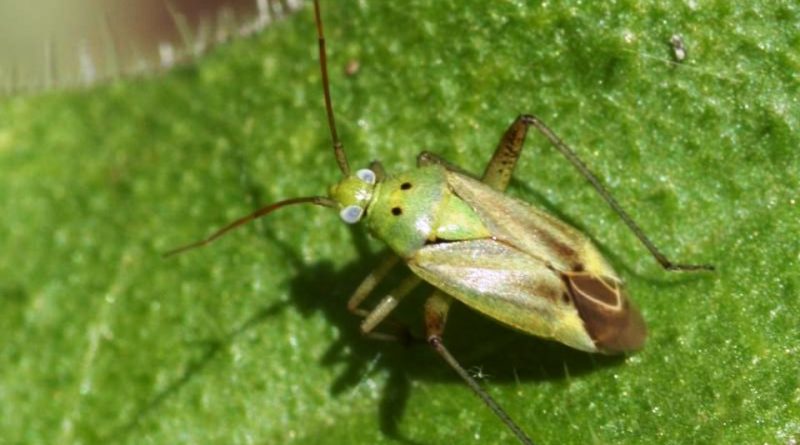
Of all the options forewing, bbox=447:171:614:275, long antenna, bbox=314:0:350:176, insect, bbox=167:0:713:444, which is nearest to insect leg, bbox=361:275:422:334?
insect, bbox=167:0:713:444

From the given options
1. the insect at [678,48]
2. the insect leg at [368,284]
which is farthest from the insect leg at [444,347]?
the insect at [678,48]

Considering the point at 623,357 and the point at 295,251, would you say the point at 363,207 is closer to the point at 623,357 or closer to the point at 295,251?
the point at 295,251

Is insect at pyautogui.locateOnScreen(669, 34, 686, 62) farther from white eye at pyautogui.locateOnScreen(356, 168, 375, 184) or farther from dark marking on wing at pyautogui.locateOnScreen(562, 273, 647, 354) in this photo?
white eye at pyautogui.locateOnScreen(356, 168, 375, 184)

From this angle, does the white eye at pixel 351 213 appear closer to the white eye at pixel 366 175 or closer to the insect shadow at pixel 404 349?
the white eye at pixel 366 175

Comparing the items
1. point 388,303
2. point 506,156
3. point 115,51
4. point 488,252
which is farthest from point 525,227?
point 115,51

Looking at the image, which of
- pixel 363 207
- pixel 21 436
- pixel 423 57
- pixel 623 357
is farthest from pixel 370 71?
pixel 21 436

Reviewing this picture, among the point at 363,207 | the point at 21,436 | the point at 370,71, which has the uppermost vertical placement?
the point at 370,71

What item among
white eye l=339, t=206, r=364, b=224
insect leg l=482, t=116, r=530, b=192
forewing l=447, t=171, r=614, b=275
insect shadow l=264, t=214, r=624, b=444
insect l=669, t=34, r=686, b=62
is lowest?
insect shadow l=264, t=214, r=624, b=444

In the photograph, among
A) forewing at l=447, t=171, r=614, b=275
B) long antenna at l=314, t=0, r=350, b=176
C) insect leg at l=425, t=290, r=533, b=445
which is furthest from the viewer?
long antenna at l=314, t=0, r=350, b=176
